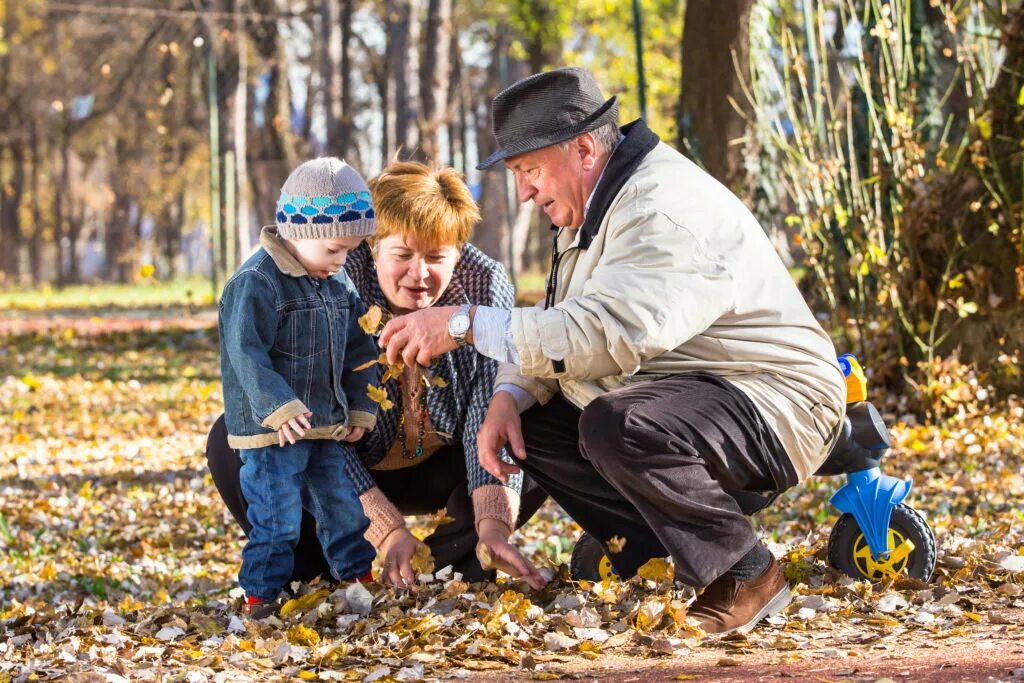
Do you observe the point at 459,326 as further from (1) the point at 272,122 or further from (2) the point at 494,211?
(1) the point at 272,122

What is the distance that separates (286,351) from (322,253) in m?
0.33

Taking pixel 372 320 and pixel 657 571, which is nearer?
pixel 657 571

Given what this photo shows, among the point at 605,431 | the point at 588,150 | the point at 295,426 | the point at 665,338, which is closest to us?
the point at 665,338

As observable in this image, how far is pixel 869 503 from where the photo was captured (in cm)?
397

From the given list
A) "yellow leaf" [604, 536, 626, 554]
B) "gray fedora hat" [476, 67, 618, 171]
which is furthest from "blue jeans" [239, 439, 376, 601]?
"gray fedora hat" [476, 67, 618, 171]

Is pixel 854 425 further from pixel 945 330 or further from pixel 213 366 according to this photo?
pixel 213 366

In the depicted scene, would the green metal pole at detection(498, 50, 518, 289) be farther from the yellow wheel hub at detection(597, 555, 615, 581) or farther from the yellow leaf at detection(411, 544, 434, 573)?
the yellow leaf at detection(411, 544, 434, 573)

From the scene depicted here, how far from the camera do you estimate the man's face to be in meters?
3.70

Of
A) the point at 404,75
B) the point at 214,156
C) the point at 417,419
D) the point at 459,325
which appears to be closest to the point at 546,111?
the point at 459,325

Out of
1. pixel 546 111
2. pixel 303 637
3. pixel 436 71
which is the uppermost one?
pixel 436 71

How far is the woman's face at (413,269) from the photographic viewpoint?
13.9ft

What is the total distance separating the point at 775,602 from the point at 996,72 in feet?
16.0

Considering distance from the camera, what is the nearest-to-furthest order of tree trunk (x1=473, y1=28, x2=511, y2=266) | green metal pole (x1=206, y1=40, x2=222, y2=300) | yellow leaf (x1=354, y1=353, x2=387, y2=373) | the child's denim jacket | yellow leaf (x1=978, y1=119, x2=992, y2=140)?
yellow leaf (x1=354, y1=353, x2=387, y2=373) < the child's denim jacket < yellow leaf (x1=978, y1=119, x2=992, y2=140) < green metal pole (x1=206, y1=40, x2=222, y2=300) < tree trunk (x1=473, y1=28, x2=511, y2=266)

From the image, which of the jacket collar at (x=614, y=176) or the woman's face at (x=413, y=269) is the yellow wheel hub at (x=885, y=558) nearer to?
the jacket collar at (x=614, y=176)
